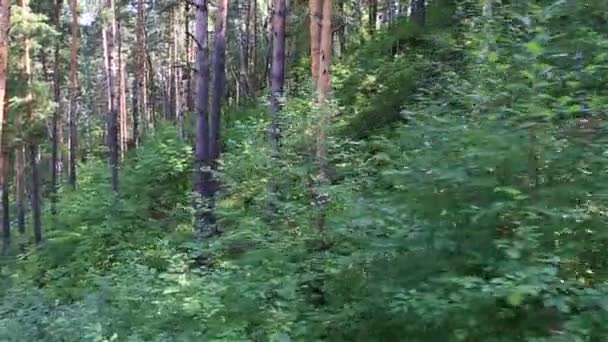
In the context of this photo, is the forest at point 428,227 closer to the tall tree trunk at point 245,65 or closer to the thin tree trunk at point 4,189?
the thin tree trunk at point 4,189

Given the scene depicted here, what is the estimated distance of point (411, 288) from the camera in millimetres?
4191

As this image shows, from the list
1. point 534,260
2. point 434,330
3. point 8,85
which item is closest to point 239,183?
point 434,330

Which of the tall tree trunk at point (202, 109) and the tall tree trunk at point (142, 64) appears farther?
the tall tree trunk at point (142, 64)

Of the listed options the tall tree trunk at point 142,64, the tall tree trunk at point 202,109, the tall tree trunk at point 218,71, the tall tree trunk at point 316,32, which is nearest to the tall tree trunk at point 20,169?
the tall tree trunk at point 142,64

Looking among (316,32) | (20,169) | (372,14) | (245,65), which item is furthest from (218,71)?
(245,65)

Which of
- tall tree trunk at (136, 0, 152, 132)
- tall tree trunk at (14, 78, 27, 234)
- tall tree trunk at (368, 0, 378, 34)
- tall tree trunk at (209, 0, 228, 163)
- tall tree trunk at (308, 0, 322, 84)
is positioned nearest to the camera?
tall tree trunk at (308, 0, 322, 84)

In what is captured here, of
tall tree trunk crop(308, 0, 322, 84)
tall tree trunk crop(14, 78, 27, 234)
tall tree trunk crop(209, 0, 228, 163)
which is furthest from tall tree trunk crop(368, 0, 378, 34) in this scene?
tall tree trunk crop(14, 78, 27, 234)

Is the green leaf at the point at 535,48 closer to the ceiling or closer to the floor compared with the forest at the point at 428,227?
closer to the ceiling

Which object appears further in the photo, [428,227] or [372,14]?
[372,14]

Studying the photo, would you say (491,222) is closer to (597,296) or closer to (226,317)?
(597,296)

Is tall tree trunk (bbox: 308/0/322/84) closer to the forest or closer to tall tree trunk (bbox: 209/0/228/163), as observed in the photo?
tall tree trunk (bbox: 209/0/228/163)

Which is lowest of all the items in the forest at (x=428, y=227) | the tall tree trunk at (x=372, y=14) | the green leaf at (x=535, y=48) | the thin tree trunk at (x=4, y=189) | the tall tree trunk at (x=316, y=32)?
the thin tree trunk at (x=4, y=189)

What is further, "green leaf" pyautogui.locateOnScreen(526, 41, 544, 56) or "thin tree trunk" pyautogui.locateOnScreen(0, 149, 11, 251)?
"thin tree trunk" pyautogui.locateOnScreen(0, 149, 11, 251)

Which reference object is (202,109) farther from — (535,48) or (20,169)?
(20,169)
